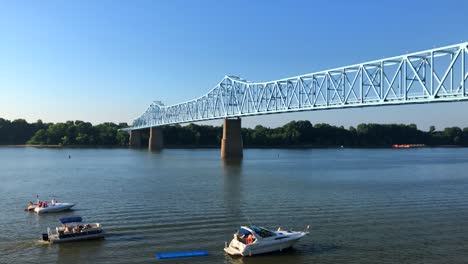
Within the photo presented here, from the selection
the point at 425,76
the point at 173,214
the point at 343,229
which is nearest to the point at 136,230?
the point at 173,214

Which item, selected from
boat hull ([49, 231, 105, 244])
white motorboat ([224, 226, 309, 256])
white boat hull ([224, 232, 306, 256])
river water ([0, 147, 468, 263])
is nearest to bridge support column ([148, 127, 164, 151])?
river water ([0, 147, 468, 263])

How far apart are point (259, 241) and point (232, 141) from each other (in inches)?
3333

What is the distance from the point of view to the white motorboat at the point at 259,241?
24.8m

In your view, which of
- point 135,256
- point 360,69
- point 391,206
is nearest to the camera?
point 135,256

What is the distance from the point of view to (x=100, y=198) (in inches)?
1694

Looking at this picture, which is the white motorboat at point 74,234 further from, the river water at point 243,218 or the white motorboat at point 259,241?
the white motorboat at point 259,241

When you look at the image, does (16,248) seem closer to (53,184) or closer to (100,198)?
(100,198)

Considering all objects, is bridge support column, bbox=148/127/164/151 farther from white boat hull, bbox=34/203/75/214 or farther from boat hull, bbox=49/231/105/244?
boat hull, bbox=49/231/105/244

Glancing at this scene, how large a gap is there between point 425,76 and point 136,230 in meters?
43.3

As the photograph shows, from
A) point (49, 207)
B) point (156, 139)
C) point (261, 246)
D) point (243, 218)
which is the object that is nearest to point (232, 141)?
point (156, 139)

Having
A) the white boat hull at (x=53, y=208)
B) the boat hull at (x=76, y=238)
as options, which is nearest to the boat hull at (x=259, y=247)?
the boat hull at (x=76, y=238)

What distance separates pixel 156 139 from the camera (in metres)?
177

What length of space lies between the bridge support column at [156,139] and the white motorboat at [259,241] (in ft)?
485

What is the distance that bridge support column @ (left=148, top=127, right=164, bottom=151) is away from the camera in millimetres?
173650
